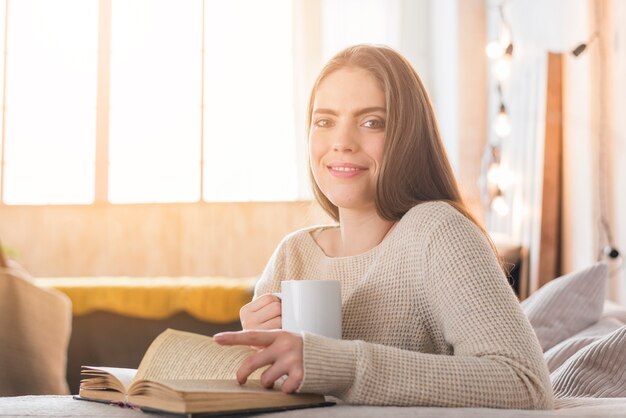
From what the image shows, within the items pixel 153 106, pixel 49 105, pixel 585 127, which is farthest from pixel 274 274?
pixel 49 105

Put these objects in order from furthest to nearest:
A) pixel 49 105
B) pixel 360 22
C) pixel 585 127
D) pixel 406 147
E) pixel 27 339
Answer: pixel 360 22
pixel 49 105
pixel 585 127
pixel 27 339
pixel 406 147

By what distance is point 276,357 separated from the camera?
880 millimetres

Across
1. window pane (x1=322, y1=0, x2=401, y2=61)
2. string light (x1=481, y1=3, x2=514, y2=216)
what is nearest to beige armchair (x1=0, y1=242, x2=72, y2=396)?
string light (x1=481, y1=3, x2=514, y2=216)

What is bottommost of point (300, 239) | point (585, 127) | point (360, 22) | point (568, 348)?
point (568, 348)

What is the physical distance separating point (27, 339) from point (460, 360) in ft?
5.49

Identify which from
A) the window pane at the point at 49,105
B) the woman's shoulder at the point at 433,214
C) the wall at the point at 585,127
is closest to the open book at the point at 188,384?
the woman's shoulder at the point at 433,214

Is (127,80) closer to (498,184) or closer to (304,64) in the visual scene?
(304,64)

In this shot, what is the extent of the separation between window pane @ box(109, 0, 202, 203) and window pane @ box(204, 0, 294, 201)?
124 millimetres

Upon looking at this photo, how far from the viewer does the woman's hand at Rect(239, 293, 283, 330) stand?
3.71ft

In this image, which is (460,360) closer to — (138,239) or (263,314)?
(263,314)

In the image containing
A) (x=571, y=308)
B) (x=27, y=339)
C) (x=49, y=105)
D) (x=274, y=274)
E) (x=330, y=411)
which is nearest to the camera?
(x=330, y=411)

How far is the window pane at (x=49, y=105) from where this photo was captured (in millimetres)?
6656

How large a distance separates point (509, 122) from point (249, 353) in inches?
162

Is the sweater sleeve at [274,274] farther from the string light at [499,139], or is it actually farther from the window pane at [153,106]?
the window pane at [153,106]
